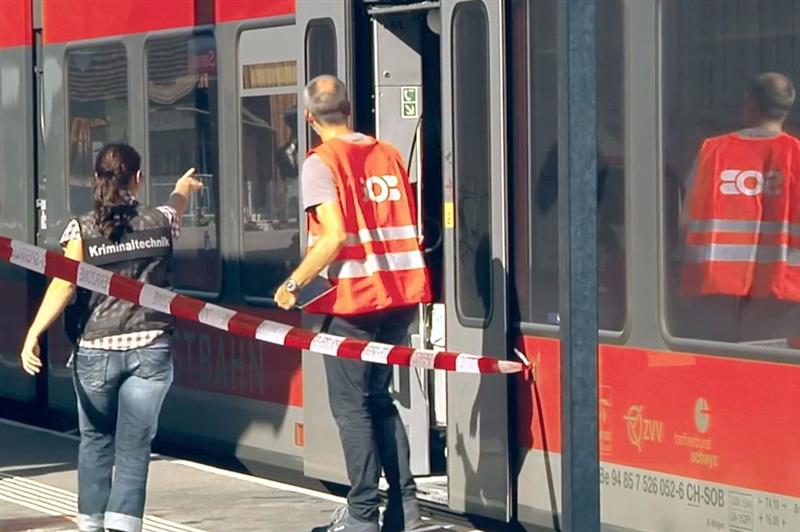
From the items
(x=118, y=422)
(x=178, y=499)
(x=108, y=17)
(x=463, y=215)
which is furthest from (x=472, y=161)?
(x=108, y=17)

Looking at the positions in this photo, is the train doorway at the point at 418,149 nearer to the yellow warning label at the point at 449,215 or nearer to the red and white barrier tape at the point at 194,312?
the yellow warning label at the point at 449,215

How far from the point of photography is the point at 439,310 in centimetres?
766

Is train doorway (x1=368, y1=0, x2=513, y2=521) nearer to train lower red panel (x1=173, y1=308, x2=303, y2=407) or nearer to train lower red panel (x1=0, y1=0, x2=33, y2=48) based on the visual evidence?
train lower red panel (x1=173, y1=308, x2=303, y2=407)

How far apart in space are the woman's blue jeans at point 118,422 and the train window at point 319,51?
181cm

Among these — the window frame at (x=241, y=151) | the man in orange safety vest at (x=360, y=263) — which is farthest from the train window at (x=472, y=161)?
the window frame at (x=241, y=151)

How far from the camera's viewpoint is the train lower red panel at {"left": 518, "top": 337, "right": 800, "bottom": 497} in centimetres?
556

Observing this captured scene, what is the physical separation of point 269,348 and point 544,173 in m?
2.42

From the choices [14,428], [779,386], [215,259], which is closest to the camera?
[779,386]

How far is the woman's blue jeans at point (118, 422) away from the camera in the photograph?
21.3ft

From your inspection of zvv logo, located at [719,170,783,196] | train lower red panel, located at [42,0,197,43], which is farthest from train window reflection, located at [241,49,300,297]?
zvv logo, located at [719,170,783,196]

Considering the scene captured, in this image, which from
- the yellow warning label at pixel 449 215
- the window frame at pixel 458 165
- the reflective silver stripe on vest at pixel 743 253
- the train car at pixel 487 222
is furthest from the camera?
the yellow warning label at pixel 449 215

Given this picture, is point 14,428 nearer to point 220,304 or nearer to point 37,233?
point 37,233

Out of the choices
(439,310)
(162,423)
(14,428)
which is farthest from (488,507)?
(14,428)

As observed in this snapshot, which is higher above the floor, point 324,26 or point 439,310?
point 324,26
